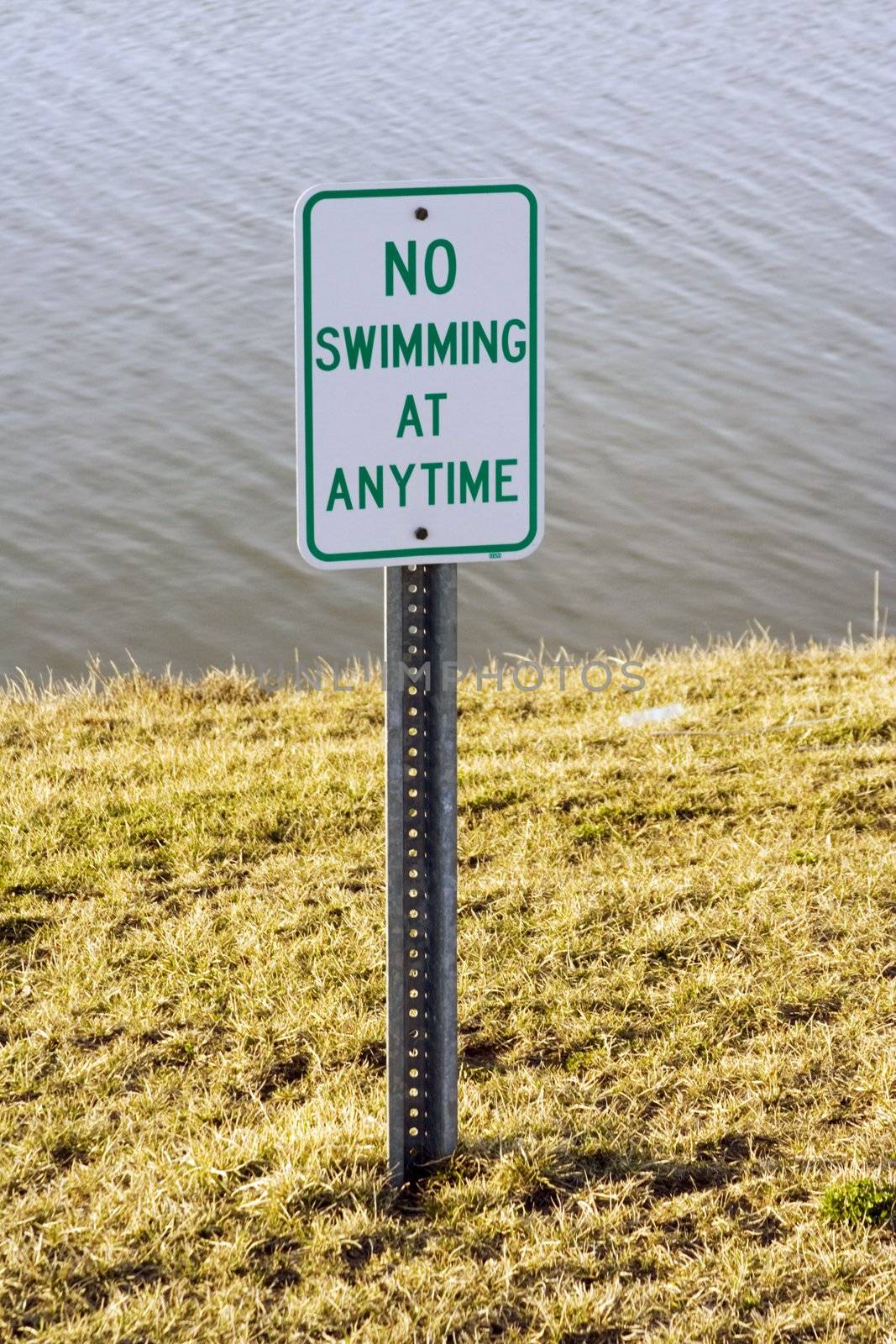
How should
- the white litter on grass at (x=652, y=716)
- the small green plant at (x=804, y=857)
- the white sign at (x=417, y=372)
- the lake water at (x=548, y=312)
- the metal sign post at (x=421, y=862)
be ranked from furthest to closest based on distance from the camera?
the lake water at (x=548, y=312) → the white litter on grass at (x=652, y=716) → the small green plant at (x=804, y=857) → the metal sign post at (x=421, y=862) → the white sign at (x=417, y=372)

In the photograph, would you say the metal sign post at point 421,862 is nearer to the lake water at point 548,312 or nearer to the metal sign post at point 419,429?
the metal sign post at point 419,429

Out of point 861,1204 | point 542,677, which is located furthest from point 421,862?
point 542,677

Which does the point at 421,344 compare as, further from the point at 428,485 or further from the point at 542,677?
the point at 542,677

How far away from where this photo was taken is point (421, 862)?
3205mm

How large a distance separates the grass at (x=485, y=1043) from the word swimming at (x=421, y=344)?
1.65 metres

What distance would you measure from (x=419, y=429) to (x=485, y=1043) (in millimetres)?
1677

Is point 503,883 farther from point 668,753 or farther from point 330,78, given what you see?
point 330,78

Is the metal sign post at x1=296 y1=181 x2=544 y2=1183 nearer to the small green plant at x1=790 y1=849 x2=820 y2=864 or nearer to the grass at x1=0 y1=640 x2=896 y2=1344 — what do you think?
the grass at x1=0 y1=640 x2=896 y2=1344

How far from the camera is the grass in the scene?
2.94 metres

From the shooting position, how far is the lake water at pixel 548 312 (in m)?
10.7

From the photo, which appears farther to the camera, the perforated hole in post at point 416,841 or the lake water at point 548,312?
the lake water at point 548,312

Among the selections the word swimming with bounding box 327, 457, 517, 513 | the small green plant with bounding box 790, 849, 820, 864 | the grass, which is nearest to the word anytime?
the grass

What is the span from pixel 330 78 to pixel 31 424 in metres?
8.86

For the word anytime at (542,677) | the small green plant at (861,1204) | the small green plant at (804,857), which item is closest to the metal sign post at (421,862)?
the small green plant at (861,1204)
